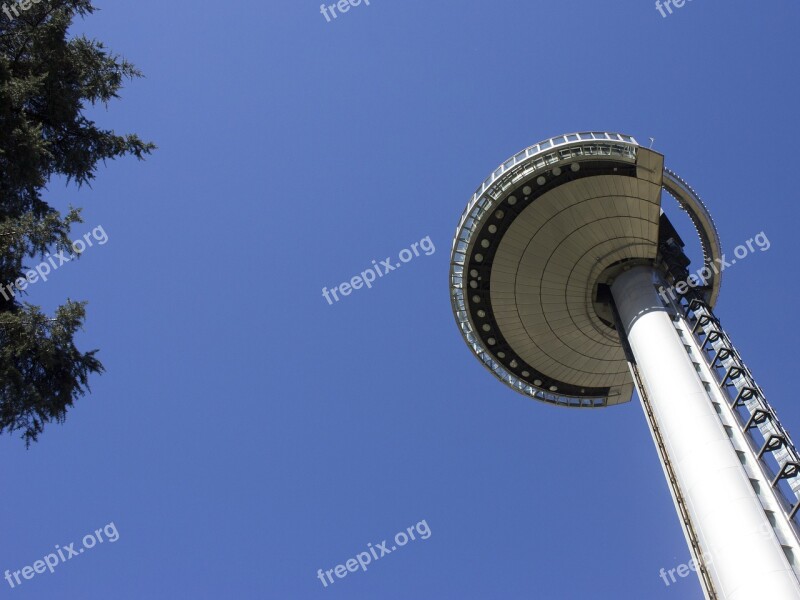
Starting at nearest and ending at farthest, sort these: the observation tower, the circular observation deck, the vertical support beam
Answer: the vertical support beam → the observation tower → the circular observation deck

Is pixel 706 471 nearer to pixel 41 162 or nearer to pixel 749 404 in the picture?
pixel 749 404

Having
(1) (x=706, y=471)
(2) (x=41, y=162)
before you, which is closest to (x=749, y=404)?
(1) (x=706, y=471)

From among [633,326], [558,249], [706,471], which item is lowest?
[706,471]

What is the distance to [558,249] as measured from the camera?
98.1 feet

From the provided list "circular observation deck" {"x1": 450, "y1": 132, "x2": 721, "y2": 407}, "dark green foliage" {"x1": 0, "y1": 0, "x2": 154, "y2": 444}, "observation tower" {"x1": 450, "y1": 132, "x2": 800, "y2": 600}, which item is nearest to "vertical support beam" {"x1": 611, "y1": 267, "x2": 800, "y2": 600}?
"observation tower" {"x1": 450, "y1": 132, "x2": 800, "y2": 600}

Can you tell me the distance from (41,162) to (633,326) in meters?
22.8

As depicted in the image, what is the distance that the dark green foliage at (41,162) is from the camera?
40.7 feet

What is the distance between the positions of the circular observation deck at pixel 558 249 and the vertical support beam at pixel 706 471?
165 inches

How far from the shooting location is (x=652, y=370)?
919 inches

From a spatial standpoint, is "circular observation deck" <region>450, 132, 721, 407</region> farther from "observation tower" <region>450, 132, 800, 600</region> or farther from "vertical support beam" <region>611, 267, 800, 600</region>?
"vertical support beam" <region>611, 267, 800, 600</region>

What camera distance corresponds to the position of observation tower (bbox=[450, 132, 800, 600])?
18.1m

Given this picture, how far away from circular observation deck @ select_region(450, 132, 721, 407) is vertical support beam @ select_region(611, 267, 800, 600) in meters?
4.20

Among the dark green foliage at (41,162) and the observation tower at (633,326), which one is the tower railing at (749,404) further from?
the dark green foliage at (41,162)

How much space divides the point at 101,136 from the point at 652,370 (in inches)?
832
